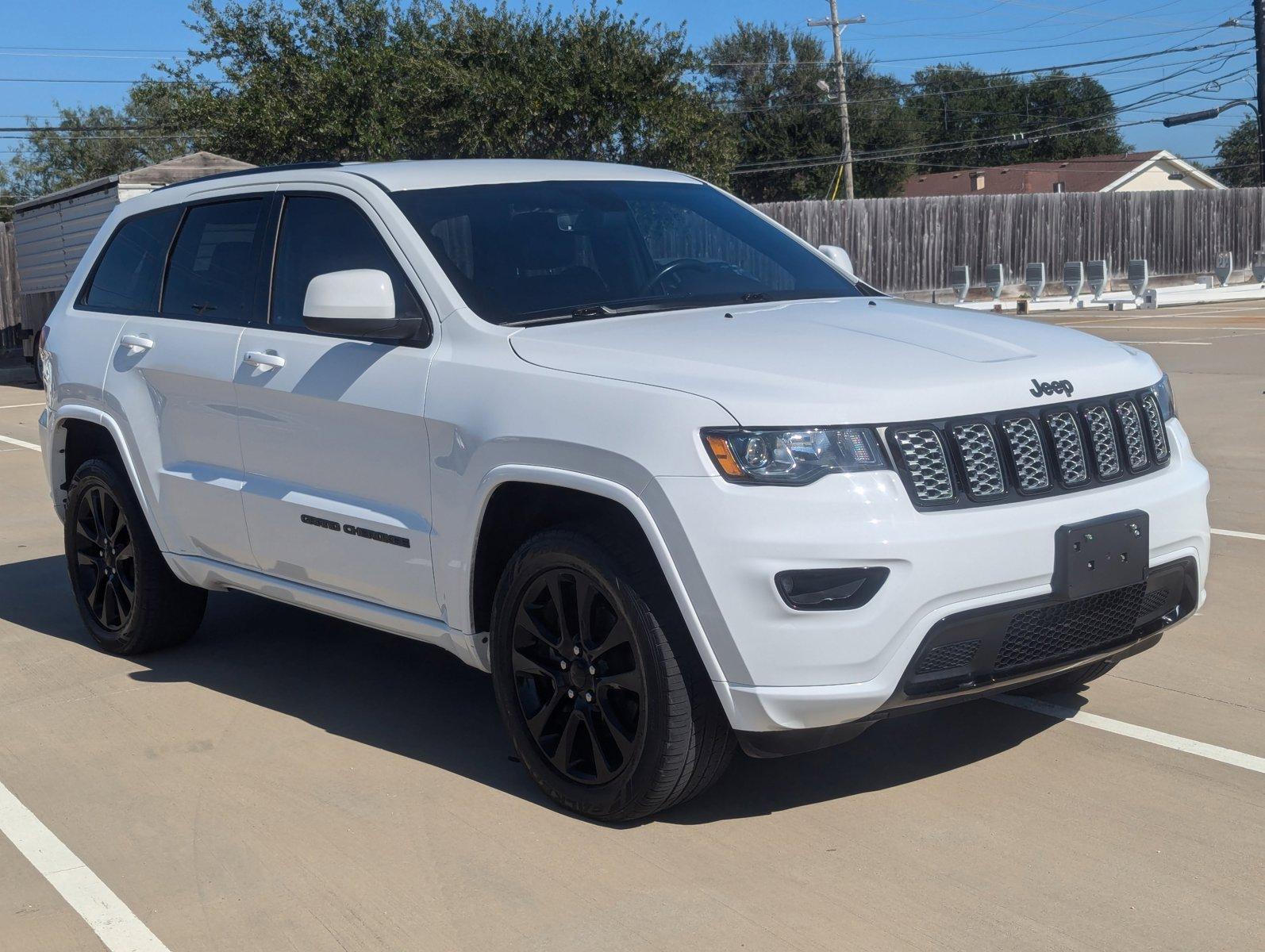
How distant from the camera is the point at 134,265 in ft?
20.0

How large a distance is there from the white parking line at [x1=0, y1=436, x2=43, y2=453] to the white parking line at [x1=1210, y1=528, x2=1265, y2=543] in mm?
10091

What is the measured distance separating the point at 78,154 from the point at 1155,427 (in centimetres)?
7688

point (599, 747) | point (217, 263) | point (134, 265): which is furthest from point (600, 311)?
point (134, 265)

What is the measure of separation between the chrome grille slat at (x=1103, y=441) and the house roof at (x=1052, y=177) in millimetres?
66332

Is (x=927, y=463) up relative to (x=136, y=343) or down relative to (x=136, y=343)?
down

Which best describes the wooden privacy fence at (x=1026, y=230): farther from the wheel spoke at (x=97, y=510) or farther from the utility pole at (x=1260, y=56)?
the wheel spoke at (x=97, y=510)

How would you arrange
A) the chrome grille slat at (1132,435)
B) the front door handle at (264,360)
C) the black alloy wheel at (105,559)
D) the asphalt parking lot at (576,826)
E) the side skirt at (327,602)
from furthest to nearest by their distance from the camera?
1. the black alloy wheel at (105,559)
2. the front door handle at (264,360)
3. the side skirt at (327,602)
4. the chrome grille slat at (1132,435)
5. the asphalt parking lot at (576,826)

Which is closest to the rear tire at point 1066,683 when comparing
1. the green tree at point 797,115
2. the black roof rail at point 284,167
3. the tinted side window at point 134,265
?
the black roof rail at point 284,167

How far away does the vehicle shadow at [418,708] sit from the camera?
4.42 m

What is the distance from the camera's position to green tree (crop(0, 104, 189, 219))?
68938 mm

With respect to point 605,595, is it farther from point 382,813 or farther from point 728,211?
point 728,211

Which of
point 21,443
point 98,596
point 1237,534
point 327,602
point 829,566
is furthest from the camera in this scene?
point 21,443

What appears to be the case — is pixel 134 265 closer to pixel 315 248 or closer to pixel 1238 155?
pixel 315 248

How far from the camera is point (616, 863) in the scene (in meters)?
3.85
